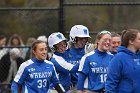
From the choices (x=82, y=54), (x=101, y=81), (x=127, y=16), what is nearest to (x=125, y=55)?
(x=101, y=81)

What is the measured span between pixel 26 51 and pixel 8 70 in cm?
55

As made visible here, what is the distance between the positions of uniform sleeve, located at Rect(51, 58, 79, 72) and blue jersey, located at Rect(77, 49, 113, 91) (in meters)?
0.72

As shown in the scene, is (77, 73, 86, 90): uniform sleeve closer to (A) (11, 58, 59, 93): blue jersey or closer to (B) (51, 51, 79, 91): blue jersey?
(A) (11, 58, 59, 93): blue jersey

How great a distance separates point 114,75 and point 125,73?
143 mm

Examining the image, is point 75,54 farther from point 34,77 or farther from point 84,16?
point 84,16

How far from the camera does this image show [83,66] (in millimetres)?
10055

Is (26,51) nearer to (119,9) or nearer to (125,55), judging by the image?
(119,9)

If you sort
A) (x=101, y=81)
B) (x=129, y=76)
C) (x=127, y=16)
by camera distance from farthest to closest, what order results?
(x=127, y=16) < (x=101, y=81) < (x=129, y=76)

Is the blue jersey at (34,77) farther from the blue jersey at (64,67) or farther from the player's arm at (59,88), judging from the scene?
the blue jersey at (64,67)

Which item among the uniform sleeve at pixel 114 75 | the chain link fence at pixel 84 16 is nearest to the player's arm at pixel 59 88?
the uniform sleeve at pixel 114 75

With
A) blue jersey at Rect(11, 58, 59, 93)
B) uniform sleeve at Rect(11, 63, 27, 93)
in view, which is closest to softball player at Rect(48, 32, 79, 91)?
blue jersey at Rect(11, 58, 59, 93)

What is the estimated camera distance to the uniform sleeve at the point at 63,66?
10.8 m

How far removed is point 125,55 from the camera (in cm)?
883

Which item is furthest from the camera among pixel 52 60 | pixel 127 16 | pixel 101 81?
pixel 127 16
